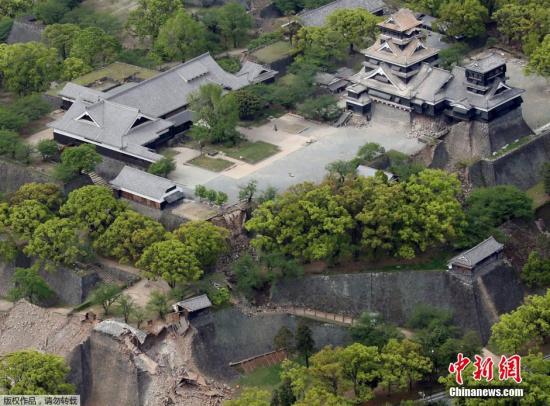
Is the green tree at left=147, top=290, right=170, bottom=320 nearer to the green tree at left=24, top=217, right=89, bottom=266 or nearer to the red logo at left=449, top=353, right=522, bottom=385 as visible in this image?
the green tree at left=24, top=217, right=89, bottom=266

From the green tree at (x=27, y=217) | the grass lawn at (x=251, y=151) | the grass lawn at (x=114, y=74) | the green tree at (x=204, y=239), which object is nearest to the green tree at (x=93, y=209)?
the green tree at (x=27, y=217)

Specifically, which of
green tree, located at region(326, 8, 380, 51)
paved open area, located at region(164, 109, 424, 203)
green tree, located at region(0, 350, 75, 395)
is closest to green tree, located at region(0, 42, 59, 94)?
paved open area, located at region(164, 109, 424, 203)

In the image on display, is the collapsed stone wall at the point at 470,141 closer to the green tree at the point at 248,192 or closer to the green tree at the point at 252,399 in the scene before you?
the green tree at the point at 248,192

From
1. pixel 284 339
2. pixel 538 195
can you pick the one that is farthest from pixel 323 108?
pixel 284 339

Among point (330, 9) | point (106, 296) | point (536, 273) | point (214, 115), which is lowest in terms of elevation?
point (330, 9)

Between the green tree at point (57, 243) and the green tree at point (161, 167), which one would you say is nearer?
the green tree at point (57, 243)

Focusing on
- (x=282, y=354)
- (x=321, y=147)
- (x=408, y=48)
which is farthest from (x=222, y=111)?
(x=282, y=354)

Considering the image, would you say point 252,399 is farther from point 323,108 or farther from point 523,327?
point 323,108
